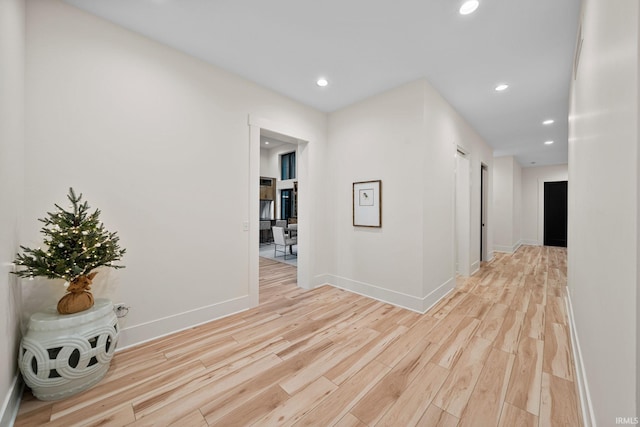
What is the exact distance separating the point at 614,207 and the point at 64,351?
2898 mm

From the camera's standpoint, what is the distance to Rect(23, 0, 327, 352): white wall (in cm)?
179

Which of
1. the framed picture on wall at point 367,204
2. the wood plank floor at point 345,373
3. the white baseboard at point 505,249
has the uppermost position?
the framed picture on wall at point 367,204

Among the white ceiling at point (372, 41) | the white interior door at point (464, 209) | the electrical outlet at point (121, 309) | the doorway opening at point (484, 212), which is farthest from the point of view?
the doorway opening at point (484, 212)

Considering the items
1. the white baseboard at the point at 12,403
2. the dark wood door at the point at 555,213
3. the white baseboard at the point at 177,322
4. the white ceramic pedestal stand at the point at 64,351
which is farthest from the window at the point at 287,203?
the dark wood door at the point at 555,213

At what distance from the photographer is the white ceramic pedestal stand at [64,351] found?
1.44 metres

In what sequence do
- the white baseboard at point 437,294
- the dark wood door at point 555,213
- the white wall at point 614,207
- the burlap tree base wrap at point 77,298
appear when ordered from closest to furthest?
the white wall at point 614,207
the burlap tree base wrap at point 77,298
the white baseboard at point 437,294
the dark wood door at point 555,213

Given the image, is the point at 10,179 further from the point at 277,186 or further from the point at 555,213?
the point at 555,213


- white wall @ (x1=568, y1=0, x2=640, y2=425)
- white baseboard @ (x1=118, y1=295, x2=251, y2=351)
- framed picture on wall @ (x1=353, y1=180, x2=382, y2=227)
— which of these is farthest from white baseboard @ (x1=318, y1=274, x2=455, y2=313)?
white wall @ (x1=568, y1=0, x2=640, y2=425)

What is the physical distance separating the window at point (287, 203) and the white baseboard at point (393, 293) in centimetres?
443

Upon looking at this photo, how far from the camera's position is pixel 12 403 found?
1.39 m

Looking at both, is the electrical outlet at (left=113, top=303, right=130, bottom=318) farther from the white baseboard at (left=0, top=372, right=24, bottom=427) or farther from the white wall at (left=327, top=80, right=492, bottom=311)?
the white wall at (left=327, top=80, right=492, bottom=311)

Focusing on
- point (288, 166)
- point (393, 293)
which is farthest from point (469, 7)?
point (288, 166)

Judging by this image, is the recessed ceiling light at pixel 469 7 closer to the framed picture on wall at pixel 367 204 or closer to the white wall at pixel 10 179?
the framed picture on wall at pixel 367 204

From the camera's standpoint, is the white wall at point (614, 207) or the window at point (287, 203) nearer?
the white wall at point (614, 207)
